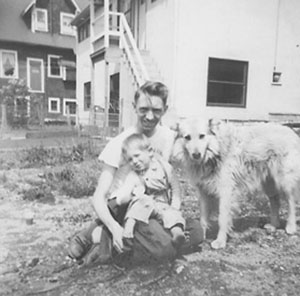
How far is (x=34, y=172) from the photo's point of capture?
668cm

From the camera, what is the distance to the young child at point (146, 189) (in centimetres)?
252

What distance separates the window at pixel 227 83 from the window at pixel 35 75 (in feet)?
60.0

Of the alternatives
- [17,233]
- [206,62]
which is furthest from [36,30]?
[17,233]

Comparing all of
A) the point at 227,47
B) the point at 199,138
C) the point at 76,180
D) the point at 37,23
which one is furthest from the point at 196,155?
the point at 37,23

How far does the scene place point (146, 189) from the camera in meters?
2.68

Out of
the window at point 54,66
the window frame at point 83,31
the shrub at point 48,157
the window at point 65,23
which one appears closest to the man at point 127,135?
the shrub at point 48,157

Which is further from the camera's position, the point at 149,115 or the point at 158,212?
the point at 149,115

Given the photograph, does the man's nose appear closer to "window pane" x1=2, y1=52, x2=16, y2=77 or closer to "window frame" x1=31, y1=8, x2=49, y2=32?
"window pane" x1=2, y1=52, x2=16, y2=77

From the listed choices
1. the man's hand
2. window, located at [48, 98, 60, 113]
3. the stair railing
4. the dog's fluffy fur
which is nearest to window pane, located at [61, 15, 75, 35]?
window, located at [48, 98, 60, 113]

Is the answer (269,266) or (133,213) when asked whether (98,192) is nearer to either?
(133,213)

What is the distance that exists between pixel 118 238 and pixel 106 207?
268 mm

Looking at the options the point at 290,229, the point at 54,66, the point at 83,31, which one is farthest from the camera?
the point at 54,66

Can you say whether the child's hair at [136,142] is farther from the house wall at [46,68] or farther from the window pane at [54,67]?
the window pane at [54,67]

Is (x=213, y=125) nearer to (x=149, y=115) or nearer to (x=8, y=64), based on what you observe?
(x=149, y=115)
